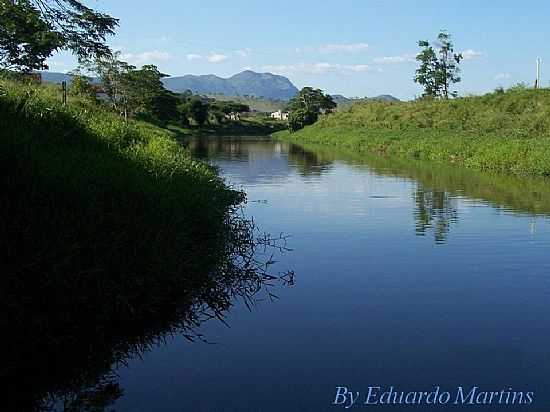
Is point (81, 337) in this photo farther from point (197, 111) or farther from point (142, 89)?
point (197, 111)

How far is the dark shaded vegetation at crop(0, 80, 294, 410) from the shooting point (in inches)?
251

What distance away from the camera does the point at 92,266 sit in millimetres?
7312

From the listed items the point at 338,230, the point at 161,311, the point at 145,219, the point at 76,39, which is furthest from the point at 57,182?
the point at 76,39

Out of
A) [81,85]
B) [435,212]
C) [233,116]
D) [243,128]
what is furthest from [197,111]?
[435,212]

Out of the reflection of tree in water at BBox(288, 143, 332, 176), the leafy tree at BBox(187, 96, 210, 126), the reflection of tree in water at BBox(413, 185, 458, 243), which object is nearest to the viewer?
the reflection of tree in water at BBox(413, 185, 458, 243)

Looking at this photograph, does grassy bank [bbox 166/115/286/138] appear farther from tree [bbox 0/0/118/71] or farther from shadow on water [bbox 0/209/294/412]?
shadow on water [bbox 0/209/294/412]

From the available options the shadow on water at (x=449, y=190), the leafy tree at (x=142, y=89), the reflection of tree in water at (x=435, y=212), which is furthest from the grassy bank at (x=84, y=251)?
the leafy tree at (x=142, y=89)

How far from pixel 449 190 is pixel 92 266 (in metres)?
17.2

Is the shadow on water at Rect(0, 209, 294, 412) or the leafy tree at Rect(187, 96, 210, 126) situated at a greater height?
the leafy tree at Rect(187, 96, 210, 126)

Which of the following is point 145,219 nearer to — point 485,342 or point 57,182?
point 57,182

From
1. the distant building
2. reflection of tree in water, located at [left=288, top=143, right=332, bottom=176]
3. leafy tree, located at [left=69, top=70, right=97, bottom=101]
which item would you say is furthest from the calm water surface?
the distant building

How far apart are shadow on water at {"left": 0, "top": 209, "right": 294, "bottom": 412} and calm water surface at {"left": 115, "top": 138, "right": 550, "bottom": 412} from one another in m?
0.23

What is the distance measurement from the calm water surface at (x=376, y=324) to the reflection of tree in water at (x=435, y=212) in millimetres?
77

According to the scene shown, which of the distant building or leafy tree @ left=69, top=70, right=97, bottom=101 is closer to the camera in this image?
leafy tree @ left=69, top=70, right=97, bottom=101
